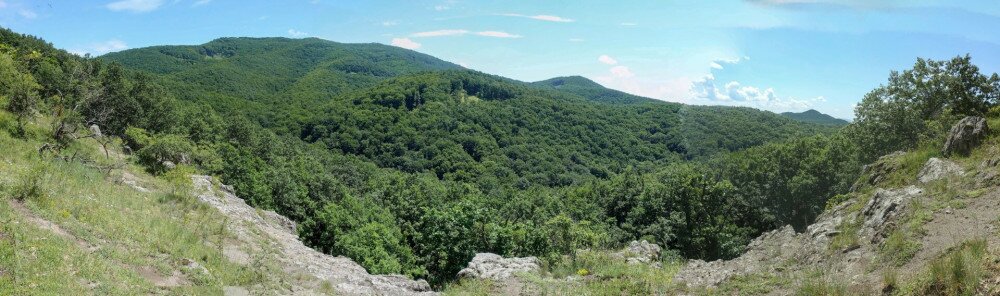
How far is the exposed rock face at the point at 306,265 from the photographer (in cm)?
1430

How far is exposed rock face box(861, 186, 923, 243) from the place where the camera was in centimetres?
1070

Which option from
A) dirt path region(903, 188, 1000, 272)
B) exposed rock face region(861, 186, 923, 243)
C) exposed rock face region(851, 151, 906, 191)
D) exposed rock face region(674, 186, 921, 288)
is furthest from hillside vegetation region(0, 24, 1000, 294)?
dirt path region(903, 188, 1000, 272)

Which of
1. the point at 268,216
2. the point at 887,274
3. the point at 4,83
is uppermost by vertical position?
the point at 4,83

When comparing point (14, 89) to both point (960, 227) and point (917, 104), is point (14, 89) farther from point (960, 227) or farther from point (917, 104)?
point (917, 104)

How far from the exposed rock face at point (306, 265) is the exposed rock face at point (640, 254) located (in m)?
6.56

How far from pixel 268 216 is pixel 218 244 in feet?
35.2

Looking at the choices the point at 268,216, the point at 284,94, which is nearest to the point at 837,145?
the point at 268,216

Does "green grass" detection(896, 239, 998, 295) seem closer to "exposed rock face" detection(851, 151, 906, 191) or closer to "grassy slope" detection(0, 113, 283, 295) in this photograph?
"exposed rock face" detection(851, 151, 906, 191)

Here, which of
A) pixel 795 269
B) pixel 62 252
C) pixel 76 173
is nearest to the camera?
pixel 62 252

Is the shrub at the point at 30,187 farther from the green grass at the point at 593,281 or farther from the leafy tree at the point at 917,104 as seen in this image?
the leafy tree at the point at 917,104

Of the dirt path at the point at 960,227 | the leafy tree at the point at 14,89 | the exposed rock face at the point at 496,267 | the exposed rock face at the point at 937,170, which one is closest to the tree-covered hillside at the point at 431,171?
the leafy tree at the point at 14,89

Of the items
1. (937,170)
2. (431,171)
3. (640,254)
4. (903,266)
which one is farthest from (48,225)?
(431,171)

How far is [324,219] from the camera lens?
39156 millimetres

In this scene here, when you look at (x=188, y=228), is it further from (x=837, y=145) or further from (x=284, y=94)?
(x=284, y=94)
